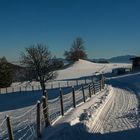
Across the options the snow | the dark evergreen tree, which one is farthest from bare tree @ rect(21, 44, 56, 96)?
the snow

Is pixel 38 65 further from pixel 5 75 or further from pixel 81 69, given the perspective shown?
pixel 81 69

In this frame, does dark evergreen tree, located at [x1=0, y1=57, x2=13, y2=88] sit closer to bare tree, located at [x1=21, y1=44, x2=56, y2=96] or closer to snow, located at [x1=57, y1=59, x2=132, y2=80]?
bare tree, located at [x1=21, y1=44, x2=56, y2=96]

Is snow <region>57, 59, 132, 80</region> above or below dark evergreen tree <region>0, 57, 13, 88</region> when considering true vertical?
above

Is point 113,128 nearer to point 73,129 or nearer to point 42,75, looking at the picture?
point 73,129

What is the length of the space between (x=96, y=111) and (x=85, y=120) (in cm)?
373

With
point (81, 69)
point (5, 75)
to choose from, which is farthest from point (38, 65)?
point (81, 69)

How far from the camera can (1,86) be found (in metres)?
83.2

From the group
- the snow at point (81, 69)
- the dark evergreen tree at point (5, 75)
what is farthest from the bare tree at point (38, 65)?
the snow at point (81, 69)

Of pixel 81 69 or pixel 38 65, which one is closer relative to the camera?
pixel 38 65

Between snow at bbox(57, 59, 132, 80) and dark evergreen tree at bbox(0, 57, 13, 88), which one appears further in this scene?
snow at bbox(57, 59, 132, 80)

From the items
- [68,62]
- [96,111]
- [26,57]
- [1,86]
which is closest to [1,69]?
[1,86]

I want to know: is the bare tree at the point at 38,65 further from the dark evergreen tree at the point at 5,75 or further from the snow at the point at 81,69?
the snow at the point at 81,69

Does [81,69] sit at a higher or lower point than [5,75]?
higher

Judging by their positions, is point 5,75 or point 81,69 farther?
point 81,69
